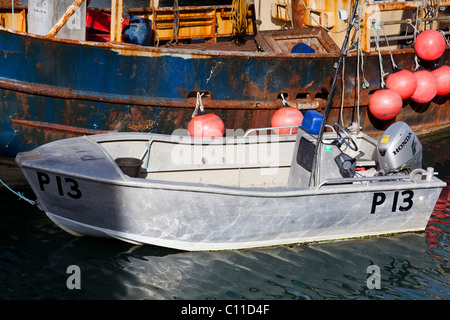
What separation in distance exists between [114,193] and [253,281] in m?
1.91

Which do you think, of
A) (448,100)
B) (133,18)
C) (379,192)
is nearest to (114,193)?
(379,192)

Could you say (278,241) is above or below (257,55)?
below

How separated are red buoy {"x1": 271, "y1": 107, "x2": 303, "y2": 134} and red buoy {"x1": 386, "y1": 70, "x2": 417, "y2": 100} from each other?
208 centimetres

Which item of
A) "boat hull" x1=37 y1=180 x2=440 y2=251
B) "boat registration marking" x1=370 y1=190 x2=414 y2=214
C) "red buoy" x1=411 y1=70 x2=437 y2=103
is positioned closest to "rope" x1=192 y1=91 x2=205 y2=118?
"boat hull" x1=37 y1=180 x2=440 y2=251

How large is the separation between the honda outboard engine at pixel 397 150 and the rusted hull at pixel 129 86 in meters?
2.25

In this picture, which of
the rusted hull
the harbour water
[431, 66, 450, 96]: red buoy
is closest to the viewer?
the harbour water

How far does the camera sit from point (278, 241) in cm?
836

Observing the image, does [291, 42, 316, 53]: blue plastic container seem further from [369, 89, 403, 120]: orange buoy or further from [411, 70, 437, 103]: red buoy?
[411, 70, 437, 103]: red buoy

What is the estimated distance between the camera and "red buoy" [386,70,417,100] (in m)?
11.3

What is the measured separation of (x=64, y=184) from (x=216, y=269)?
2.06 m

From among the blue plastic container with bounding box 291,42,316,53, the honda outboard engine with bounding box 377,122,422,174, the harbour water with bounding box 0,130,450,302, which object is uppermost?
the blue plastic container with bounding box 291,42,316,53

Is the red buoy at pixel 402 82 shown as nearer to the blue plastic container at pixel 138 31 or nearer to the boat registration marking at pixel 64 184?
the blue plastic container at pixel 138 31

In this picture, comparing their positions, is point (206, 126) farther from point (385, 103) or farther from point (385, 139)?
point (385, 103)
